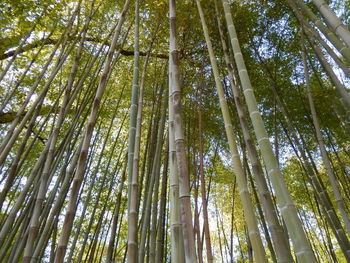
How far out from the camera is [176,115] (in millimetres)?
1351

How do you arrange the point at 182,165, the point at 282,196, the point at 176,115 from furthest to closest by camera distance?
1. the point at 176,115
2. the point at 182,165
3. the point at 282,196

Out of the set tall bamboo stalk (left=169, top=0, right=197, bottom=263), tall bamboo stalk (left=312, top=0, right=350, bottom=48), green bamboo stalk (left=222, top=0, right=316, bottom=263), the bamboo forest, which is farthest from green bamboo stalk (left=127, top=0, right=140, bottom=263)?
tall bamboo stalk (left=312, top=0, right=350, bottom=48)

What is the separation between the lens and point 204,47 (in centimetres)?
427

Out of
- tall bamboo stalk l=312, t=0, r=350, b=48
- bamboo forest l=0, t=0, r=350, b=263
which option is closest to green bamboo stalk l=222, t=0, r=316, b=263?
bamboo forest l=0, t=0, r=350, b=263

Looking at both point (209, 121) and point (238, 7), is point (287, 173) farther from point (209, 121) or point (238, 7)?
point (238, 7)

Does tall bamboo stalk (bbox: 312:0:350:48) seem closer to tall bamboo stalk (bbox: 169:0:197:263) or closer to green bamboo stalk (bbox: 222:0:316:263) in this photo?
green bamboo stalk (bbox: 222:0:316:263)

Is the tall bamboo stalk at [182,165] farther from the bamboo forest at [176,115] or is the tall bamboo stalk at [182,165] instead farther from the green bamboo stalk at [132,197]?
the green bamboo stalk at [132,197]

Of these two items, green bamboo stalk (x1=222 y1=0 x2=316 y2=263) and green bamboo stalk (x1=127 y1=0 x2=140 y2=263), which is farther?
green bamboo stalk (x1=127 y1=0 x2=140 y2=263)

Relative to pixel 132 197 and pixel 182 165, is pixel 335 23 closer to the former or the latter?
pixel 182 165

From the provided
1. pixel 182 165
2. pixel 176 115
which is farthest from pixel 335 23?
pixel 182 165

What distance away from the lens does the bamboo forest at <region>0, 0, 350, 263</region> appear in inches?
53.5

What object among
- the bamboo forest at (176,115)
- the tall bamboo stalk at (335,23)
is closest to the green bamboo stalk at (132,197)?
the bamboo forest at (176,115)

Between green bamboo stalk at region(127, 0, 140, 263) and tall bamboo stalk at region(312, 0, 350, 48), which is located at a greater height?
tall bamboo stalk at region(312, 0, 350, 48)

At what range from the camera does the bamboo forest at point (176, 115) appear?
1.36 meters
